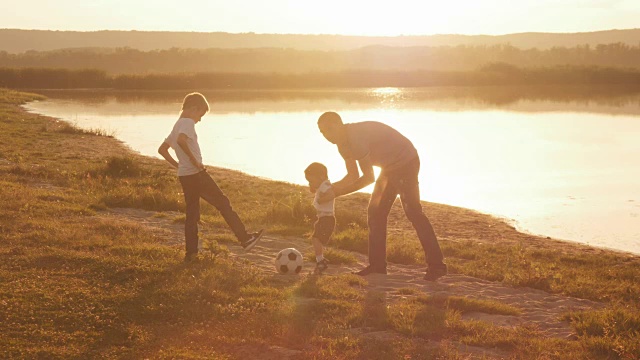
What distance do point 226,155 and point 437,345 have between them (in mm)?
22353

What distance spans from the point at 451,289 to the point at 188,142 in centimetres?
389

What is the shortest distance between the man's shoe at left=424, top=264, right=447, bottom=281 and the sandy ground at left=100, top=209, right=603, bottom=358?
95mm

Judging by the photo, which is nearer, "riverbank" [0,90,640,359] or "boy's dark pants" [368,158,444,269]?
"riverbank" [0,90,640,359]

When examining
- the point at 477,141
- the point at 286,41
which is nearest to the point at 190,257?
the point at 477,141

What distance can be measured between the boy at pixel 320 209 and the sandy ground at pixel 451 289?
0.26m

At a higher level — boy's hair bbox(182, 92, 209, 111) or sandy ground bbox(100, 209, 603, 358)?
boy's hair bbox(182, 92, 209, 111)

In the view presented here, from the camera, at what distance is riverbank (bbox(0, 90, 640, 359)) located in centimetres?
665

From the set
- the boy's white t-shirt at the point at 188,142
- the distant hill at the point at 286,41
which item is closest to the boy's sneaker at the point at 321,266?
the boy's white t-shirt at the point at 188,142

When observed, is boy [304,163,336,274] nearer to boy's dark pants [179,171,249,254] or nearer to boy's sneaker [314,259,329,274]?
boy's sneaker [314,259,329,274]

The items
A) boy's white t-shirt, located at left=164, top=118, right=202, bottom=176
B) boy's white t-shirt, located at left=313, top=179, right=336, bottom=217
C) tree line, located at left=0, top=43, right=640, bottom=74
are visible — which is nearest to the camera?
boy's white t-shirt, located at left=164, top=118, right=202, bottom=176

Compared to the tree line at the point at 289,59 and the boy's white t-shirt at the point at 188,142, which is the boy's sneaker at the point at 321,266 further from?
the tree line at the point at 289,59

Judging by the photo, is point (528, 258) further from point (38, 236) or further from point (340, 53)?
point (340, 53)

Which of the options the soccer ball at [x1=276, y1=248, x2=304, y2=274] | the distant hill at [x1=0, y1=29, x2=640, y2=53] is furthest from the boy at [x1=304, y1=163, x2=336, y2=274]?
the distant hill at [x1=0, y1=29, x2=640, y2=53]

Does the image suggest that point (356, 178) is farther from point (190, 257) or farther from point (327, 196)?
point (190, 257)
